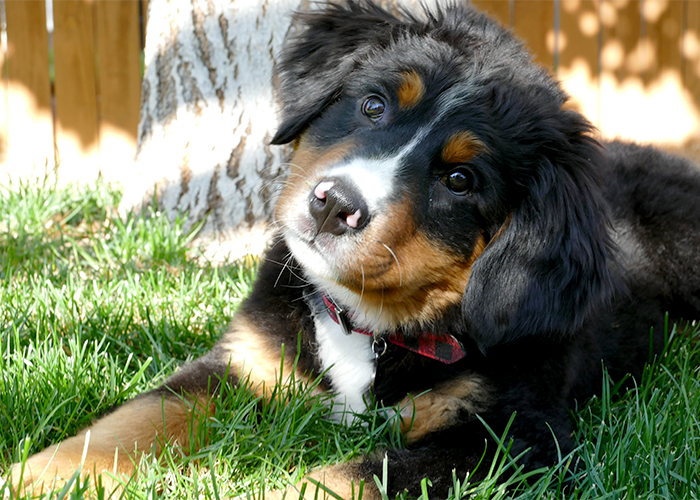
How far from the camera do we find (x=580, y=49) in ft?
19.8

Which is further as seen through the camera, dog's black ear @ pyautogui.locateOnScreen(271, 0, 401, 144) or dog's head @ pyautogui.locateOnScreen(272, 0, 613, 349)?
dog's black ear @ pyautogui.locateOnScreen(271, 0, 401, 144)

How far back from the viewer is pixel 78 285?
3064mm

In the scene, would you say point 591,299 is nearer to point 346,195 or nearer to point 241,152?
point 346,195

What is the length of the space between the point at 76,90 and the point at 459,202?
3.75m

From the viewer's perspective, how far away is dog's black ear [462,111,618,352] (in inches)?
79.8

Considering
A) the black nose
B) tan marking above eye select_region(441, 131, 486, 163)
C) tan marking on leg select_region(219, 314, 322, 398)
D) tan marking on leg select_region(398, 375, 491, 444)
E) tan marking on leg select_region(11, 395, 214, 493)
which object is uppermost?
tan marking above eye select_region(441, 131, 486, 163)

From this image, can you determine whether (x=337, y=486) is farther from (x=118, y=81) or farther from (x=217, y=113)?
(x=118, y=81)

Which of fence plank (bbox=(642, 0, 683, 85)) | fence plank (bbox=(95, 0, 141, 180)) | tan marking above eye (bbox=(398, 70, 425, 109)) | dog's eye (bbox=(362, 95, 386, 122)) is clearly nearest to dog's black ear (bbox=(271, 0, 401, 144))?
dog's eye (bbox=(362, 95, 386, 122))

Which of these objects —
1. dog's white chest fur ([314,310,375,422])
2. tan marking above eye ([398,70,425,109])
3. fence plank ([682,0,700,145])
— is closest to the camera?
tan marking above eye ([398,70,425,109])

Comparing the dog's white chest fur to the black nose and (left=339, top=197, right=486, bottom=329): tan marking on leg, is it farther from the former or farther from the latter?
the black nose

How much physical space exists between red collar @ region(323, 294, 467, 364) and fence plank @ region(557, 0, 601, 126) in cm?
422

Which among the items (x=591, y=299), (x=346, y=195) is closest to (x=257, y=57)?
(x=346, y=195)

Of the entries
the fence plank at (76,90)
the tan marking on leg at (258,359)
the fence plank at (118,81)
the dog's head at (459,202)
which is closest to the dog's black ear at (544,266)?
the dog's head at (459,202)

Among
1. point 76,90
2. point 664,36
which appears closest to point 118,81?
point 76,90
